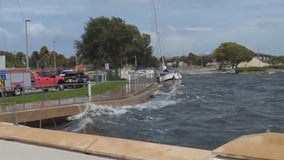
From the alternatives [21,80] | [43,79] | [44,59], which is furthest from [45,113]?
[44,59]

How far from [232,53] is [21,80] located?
14770 cm

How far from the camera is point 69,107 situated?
3170cm

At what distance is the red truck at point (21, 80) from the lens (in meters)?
37.1

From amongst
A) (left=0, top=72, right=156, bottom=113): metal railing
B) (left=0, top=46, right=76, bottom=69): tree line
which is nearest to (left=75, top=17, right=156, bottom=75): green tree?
(left=0, top=72, right=156, bottom=113): metal railing

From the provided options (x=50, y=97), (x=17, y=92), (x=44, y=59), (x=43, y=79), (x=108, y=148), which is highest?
(x=44, y=59)

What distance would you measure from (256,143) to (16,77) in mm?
41119

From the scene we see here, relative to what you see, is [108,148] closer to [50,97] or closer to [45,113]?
[45,113]

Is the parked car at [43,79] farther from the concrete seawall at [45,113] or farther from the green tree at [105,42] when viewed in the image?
the green tree at [105,42]

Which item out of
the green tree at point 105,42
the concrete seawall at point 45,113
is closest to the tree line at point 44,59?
the green tree at point 105,42

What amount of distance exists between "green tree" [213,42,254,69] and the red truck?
134 m

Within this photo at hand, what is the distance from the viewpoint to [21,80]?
42.7 meters

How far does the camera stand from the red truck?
37103 millimetres

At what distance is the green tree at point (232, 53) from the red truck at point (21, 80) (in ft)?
440

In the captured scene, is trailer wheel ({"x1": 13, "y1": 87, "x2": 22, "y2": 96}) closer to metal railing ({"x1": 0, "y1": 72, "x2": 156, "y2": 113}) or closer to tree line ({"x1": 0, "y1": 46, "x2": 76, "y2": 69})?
metal railing ({"x1": 0, "y1": 72, "x2": 156, "y2": 113})
